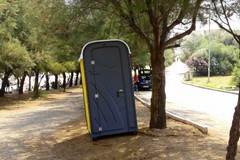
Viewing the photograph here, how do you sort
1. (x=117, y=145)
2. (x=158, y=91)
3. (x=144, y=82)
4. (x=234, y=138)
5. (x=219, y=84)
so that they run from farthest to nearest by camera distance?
(x=219, y=84), (x=144, y=82), (x=158, y=91), (x=117, y=145), (x=234, y=138)

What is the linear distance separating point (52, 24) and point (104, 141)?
542cm

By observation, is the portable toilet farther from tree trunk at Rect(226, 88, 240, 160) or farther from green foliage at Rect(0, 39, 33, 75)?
green foliage at Rect(0, 39, 33, 75)

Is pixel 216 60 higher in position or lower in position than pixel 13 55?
higher

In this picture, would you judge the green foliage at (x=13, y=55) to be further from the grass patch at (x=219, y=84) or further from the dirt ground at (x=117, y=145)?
the grass patch at (x=219, y=84)

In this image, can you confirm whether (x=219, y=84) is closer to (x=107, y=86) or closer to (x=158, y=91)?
(x=158, y=91)

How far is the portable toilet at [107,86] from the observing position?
942cm

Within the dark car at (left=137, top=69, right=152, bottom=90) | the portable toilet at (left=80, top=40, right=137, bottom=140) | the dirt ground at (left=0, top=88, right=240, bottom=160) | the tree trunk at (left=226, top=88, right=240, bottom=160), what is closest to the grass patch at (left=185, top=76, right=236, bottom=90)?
the dark car at (left=137, top=69, right=152, bottom=90)

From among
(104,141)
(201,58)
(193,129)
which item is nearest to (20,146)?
(104,141)

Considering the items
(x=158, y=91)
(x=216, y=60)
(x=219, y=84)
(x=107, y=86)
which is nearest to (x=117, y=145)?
(x=107, y=86)

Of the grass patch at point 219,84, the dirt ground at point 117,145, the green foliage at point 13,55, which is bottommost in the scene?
the dirt ground at point 117,145

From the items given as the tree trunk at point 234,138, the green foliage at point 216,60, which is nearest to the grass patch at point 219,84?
the green foliage at point 216,60

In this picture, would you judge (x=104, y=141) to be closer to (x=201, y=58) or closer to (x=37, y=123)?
(x=37, y=123)

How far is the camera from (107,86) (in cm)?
953

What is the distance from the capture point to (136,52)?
19.9m
